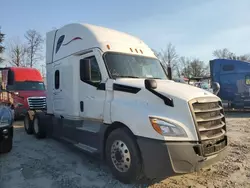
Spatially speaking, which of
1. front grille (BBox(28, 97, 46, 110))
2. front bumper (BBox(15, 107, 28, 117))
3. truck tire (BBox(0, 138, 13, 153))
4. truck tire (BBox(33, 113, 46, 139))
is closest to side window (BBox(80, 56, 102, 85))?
truck tire (BBox(0, 138, 13, 153))

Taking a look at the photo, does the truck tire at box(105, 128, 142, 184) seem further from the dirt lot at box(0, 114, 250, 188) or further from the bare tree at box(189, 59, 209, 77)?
the bare tree at box(189, 59, 209, 77)

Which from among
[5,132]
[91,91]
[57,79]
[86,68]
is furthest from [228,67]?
[5,132]

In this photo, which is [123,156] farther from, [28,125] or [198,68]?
[198,68]

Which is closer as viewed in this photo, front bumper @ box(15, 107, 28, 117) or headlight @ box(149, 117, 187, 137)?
headlight @ box(149, 117, 187, 137)

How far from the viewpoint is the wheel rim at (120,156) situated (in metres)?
4.68

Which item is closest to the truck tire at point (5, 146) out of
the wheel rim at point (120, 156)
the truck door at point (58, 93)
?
the truck door at point (58, 93)

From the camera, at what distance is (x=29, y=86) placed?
14.4m

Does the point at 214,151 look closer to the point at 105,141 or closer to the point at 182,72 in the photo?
the point at 105,141

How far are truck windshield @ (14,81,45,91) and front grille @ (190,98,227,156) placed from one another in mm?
11665

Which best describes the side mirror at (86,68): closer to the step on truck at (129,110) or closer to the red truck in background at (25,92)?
the step on truck at (129,110)

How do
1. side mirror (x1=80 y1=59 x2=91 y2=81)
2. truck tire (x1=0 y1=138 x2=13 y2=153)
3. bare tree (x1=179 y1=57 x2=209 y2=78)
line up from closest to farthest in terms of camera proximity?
1. side mirror (x1=80 y1=59 x2=91 y2=81)
2. truck tire (x1=0 y1=138 x2=13 y2=153)
3. bare tree (x1=179 y1=57 x2=209 y2=78)

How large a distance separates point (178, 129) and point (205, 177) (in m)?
1.56

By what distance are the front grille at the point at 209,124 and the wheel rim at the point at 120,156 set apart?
1.34 m

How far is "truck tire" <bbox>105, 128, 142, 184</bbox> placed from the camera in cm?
450
